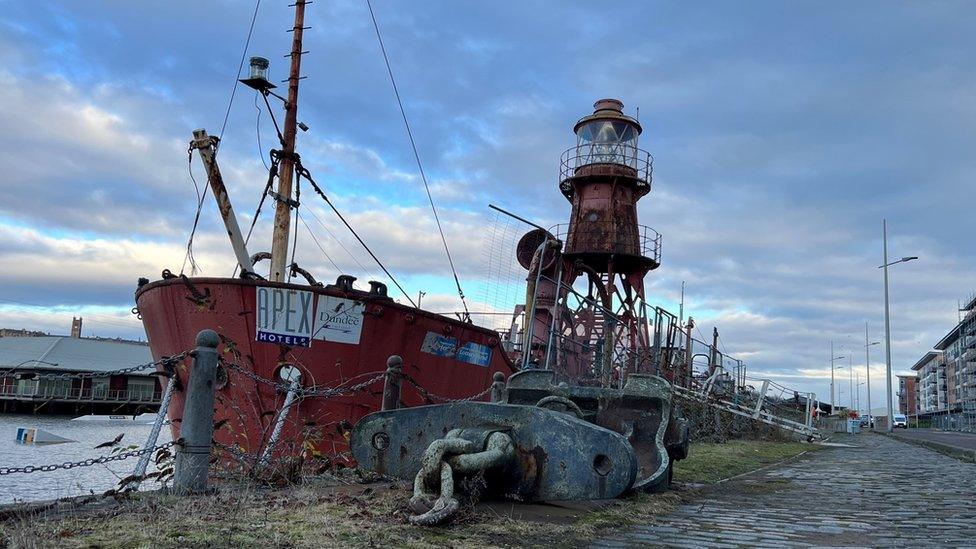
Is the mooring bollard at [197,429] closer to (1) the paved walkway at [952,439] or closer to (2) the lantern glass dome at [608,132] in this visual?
(1) the paved walkway at [952,439]

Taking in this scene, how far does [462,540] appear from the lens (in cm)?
395

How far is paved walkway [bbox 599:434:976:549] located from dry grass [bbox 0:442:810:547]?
41 centimetres

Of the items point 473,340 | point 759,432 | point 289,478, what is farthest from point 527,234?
point 289,478

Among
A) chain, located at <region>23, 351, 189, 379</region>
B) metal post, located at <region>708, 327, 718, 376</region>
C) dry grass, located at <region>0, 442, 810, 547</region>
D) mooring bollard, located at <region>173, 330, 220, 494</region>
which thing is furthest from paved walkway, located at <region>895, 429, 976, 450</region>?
chain, located at <region>23, 351, 189, 379</region>

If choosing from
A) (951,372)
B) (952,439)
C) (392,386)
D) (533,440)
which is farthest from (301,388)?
(951,372)

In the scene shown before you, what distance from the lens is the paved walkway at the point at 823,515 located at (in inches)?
186

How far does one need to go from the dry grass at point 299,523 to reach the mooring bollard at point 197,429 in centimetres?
20

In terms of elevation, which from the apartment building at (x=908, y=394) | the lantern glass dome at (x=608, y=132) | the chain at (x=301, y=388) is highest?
the lantern glass dome at (x=608, y=132)

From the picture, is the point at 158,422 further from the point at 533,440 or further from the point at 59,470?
the point at 59,470

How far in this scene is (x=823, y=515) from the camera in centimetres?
600

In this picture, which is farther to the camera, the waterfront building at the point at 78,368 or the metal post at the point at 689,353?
the waterfront building at the point at 78,368

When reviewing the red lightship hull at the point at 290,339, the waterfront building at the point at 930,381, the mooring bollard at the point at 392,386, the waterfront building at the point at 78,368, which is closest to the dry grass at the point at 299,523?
the mooring bollard at the point at 392,386

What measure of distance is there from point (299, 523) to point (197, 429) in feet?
4.56

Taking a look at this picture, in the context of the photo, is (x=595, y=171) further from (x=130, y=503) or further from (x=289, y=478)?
(x=130, y=503)
